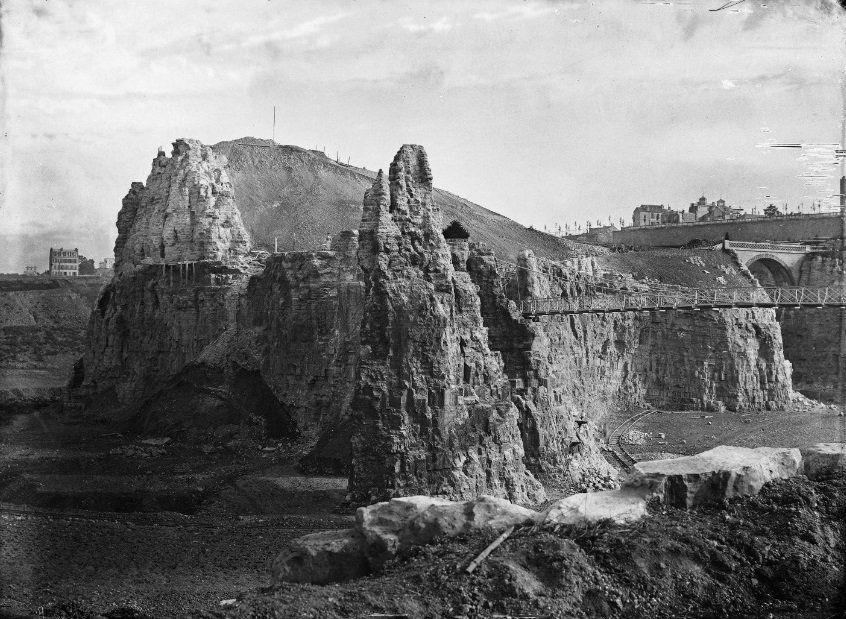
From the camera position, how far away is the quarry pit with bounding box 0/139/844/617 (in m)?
19.7

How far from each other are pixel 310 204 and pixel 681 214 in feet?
77.0

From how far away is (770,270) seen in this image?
224 ft

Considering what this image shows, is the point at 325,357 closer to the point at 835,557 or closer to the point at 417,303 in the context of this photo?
the point at 417,303

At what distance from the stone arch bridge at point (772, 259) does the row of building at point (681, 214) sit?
79.7 inches

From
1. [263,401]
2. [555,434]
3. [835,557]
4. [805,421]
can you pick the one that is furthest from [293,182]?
[835,557]

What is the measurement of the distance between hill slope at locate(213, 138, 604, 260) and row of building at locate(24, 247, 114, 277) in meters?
12.5

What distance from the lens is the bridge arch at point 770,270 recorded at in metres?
65.8

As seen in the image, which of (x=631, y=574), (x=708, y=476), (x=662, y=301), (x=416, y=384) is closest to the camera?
(x=631, y=574)

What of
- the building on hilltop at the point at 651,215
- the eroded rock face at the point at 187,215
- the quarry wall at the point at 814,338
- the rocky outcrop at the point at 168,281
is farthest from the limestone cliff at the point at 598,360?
the eroded rock face at the point at 187,215

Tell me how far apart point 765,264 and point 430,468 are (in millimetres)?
39540

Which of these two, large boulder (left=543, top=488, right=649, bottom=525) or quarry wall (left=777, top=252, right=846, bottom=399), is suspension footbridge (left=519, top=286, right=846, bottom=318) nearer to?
quarry wall (left=777, top=252, right=846, bottom=399)

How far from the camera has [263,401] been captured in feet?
182

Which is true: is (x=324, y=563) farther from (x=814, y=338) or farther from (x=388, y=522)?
(x=814, y=338)

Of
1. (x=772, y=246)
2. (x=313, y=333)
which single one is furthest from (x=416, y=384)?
(x=772, y=246)
